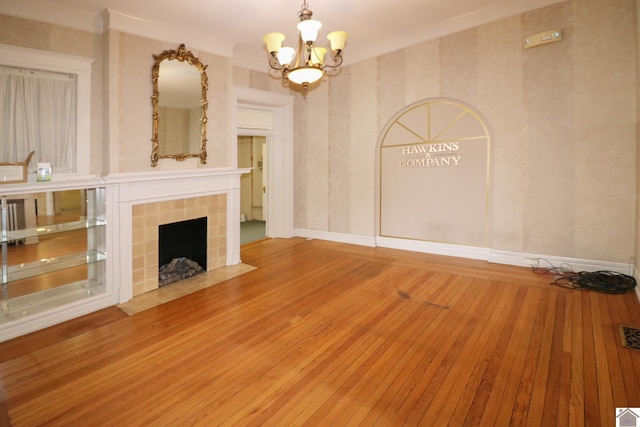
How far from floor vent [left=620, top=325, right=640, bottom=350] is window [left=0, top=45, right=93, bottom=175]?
5.59 m

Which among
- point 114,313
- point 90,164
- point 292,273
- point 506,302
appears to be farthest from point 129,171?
point 506,302

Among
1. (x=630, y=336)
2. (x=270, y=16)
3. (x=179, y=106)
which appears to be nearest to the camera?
(x=630, y=336)

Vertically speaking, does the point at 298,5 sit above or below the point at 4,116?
above

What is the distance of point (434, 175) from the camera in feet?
17.5

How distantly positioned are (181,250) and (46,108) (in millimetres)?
2224

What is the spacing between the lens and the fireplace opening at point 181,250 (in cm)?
440

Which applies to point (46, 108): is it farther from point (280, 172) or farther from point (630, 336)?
point (630, 336)

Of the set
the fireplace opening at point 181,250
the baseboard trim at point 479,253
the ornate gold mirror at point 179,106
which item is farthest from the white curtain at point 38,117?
the baseboard trim at point 479,253

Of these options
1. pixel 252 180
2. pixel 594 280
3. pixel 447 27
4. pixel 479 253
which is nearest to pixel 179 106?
pixel 447 27

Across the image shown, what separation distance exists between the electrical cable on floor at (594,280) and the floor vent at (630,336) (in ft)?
2.99

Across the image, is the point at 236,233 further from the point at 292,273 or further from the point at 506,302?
the point at 506,302

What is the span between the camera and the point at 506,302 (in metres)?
3.51

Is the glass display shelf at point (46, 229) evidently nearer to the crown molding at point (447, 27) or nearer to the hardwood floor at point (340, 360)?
the hardwood floor at point (340, 360)

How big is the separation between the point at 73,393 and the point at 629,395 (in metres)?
3.56
